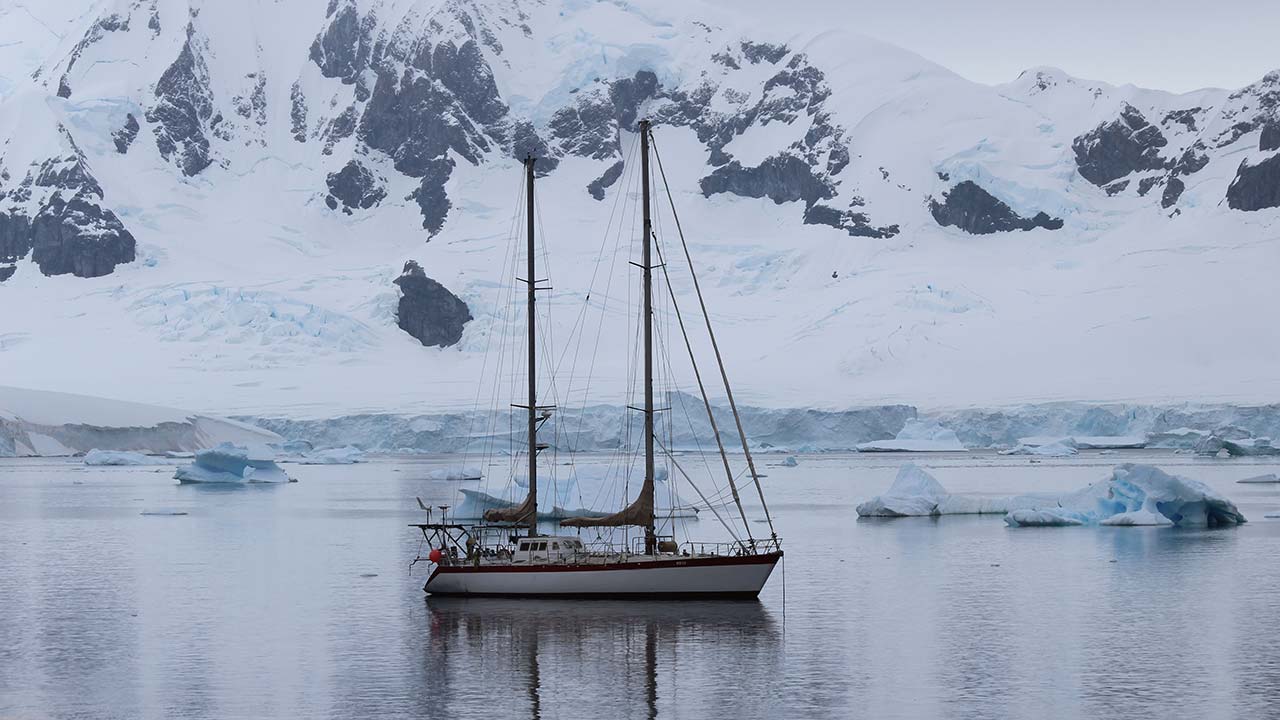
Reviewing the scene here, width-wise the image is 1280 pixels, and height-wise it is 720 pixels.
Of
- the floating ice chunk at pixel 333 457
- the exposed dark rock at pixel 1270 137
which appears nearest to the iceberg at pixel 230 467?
the floating ice chunk at pixel 333 457

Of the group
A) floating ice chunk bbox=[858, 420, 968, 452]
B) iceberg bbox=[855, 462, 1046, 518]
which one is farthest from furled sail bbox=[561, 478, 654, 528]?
floating ice chunk bbox=[858, 420, 968, 452]

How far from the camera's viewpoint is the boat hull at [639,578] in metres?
32.7

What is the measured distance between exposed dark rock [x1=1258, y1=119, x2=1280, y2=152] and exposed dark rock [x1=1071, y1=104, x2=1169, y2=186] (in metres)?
13.7

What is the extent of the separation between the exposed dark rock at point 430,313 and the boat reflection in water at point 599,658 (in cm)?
14161

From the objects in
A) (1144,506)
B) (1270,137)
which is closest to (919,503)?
(1144,506)

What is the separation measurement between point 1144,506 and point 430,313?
13001 cm

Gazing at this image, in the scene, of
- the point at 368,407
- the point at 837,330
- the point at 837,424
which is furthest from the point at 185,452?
the point at 837,330

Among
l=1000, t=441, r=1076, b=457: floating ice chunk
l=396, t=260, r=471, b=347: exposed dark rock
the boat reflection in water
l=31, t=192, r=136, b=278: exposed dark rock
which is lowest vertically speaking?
the boat reflection in water

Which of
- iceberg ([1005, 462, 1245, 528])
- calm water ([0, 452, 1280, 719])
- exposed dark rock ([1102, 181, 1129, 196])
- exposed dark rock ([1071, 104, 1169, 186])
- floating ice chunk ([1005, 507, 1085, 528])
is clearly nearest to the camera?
calm water ([0, 452, 1280, 719])

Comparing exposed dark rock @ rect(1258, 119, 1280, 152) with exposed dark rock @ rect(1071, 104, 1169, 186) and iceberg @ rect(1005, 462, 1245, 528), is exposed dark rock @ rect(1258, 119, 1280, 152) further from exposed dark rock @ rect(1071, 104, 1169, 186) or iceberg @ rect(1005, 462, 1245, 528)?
iceberg @ rect(1005, 462, 1245, 528)

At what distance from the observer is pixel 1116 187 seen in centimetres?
18650

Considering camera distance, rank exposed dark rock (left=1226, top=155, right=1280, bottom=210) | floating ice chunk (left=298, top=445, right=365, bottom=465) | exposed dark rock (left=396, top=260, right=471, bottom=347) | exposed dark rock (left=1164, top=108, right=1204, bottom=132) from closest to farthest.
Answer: floating ice chunk (left=298, top=445, right=365, bottom=465)
exposed dark rock (left=1226, top=155, right=1280, bottom=210)
exposed dark rock (left=396, top=260, right=471, bottom=347)
exposed dark rock (left=1164, top=108, right=1204, bottom=132)

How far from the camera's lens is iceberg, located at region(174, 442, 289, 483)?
279ft

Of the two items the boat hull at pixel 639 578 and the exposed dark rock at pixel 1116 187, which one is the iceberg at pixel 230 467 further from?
the exposed dark rock at pixel 1116 187
